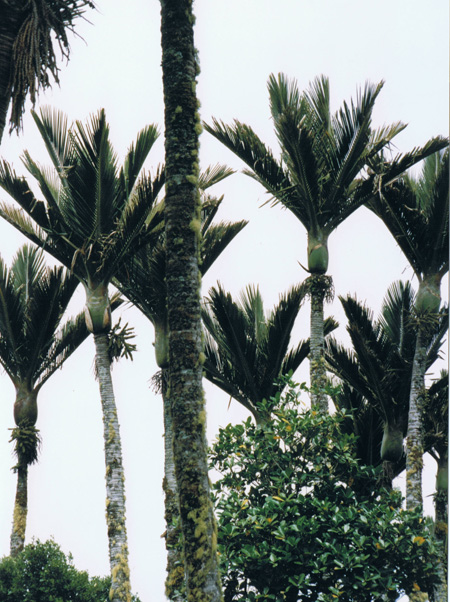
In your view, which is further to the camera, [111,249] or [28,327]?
[28,327]

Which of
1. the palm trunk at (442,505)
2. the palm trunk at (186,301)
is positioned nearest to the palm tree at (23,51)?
the palm trunk at (186,301)

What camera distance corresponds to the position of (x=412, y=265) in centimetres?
1354

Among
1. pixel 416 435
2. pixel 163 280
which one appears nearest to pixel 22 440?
pixel 163 280

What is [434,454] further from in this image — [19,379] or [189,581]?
[189,581]

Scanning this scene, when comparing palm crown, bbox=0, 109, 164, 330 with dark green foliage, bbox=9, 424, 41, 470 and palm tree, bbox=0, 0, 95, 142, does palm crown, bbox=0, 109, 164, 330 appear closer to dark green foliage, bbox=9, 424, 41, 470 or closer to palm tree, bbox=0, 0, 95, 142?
palm tree, bbox=0, 0, 95, 142

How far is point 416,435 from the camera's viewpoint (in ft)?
42.0

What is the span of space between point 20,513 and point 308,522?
9.18m

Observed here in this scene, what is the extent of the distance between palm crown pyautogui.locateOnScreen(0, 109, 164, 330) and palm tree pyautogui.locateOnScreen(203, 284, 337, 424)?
2410 mm

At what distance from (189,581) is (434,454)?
45.4 ft

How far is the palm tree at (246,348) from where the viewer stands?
14.5 meters

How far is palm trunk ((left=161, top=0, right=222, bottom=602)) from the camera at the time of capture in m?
6.52

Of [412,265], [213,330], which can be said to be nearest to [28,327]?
[213,330]

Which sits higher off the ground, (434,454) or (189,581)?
(434,454)

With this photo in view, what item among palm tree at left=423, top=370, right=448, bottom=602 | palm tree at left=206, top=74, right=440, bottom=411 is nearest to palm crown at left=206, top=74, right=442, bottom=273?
palm tree at left=206, top=74, right=440, bottom=411
